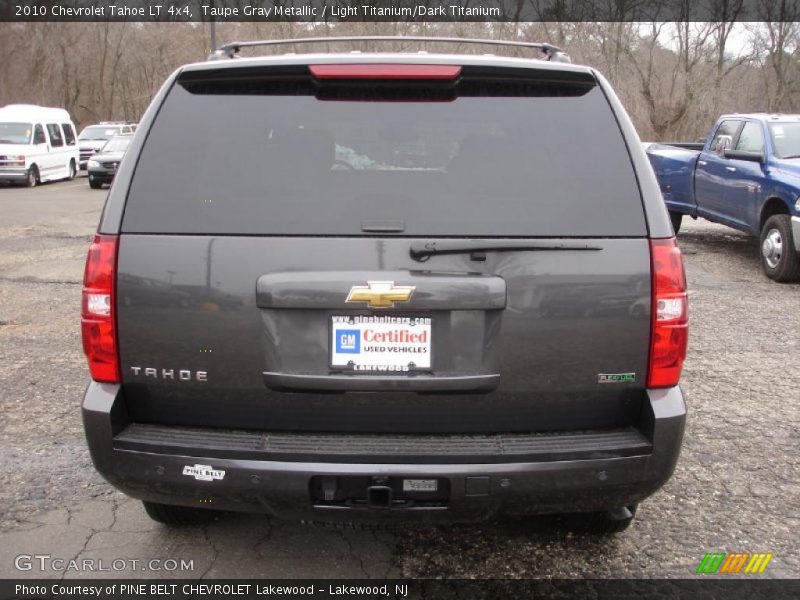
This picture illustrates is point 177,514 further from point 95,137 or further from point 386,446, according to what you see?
point 95,137

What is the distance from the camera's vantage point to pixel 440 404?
238 centimetres

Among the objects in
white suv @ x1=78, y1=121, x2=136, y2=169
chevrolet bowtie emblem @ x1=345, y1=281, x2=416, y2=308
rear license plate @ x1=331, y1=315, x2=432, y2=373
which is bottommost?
rear license plate @ x1=331, y1=315, x2=432, y2=373

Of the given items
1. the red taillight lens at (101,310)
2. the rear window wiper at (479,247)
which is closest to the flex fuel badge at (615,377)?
the rear window wiper at (479,247)

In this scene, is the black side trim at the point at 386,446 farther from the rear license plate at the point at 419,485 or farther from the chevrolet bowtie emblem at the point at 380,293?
the chevrolet bowtie emblem at the point at 380,293

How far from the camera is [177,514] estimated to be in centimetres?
310

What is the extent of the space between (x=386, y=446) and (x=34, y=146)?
74.2 ft

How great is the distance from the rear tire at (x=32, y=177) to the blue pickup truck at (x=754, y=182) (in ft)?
60.3

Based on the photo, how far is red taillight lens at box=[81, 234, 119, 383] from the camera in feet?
7.73

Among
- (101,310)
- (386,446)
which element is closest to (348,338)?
(386,446)

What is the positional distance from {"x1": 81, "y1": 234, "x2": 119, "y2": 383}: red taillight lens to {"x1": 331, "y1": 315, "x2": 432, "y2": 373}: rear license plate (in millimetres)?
745

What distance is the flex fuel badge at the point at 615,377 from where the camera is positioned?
237cm

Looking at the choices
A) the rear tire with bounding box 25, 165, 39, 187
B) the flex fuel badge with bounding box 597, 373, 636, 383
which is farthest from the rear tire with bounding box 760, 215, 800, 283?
the rear tire with bounding box 25, 165, 39, 187

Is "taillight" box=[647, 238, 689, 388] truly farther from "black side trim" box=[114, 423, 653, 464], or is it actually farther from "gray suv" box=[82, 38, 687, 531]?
"black side trim" box=[114, 423, 653, 464]

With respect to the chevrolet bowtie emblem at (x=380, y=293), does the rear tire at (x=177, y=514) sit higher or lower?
lower
